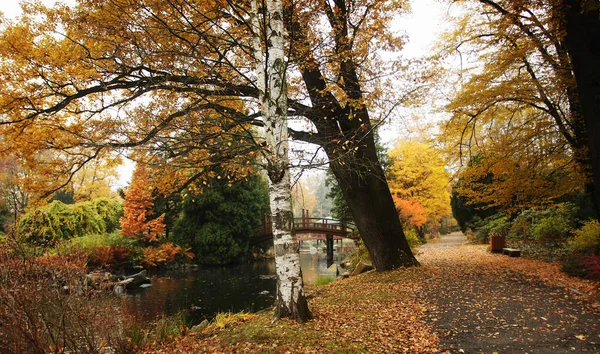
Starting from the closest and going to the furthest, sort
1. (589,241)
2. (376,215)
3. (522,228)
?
(376,215)
(589,241)
(522,228)

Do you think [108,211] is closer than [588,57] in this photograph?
No

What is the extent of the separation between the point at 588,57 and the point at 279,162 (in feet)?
17.8

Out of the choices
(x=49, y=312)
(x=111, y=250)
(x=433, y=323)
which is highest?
(x=111, y=250)

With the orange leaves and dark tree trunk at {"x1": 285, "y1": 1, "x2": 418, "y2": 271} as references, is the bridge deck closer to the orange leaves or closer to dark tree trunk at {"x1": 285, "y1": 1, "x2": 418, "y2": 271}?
the orange leaves

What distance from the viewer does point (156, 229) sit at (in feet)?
62.1

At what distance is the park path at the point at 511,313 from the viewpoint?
371 centimetres

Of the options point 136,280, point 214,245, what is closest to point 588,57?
point 136,280

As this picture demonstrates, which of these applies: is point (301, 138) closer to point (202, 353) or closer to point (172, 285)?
point (202, 353)

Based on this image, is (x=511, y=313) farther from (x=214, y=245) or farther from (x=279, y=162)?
(x=214, y=245)

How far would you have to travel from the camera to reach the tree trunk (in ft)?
25.8

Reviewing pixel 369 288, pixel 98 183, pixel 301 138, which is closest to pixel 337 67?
pixel 301 138

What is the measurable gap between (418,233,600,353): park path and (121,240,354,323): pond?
554 centimetres

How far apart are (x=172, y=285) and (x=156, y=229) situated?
5168mm

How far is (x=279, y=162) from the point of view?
13.9ft
